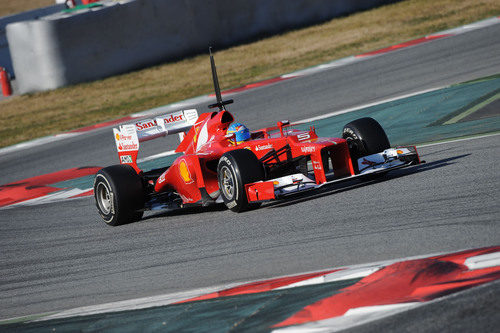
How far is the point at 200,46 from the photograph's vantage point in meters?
25.7

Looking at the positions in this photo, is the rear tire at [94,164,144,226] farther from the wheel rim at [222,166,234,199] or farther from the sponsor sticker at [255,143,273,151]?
the sponsor sticker at [255,143,273,151]

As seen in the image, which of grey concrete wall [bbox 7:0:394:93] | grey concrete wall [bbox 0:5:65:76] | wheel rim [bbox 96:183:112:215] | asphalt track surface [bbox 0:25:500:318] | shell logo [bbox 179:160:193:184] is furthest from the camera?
grey concrete wall [bbox 0:5:65:76]

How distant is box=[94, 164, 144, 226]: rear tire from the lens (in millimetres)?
9336

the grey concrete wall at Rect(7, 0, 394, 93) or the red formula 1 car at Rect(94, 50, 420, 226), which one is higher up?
the grey concrete wall at Rect(7, 0, 394, 93)

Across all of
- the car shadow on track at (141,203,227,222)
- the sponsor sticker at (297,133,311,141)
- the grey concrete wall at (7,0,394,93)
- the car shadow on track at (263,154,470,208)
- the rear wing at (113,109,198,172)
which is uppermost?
the grey concrete wall at (7,0,394,93)

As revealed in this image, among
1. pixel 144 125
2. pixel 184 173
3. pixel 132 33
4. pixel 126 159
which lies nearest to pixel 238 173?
pixel 184 173

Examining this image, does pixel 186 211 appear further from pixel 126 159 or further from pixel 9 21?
pixel 9 21

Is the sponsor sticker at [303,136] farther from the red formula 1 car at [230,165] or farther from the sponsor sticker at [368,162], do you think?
the sponsor sticker at [368,162]

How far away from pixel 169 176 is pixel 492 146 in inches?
141

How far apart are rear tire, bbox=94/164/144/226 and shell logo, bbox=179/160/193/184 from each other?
2.18 ft

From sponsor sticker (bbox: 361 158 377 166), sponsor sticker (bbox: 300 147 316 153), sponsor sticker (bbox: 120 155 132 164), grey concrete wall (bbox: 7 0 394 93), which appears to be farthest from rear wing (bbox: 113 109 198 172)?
grey concrete wall (bbox: 7 0 394 93)

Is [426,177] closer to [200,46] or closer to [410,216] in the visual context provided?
[410,216]

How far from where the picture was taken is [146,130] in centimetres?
1011

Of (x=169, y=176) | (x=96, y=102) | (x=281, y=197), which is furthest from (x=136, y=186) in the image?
(x=96, y=102)
